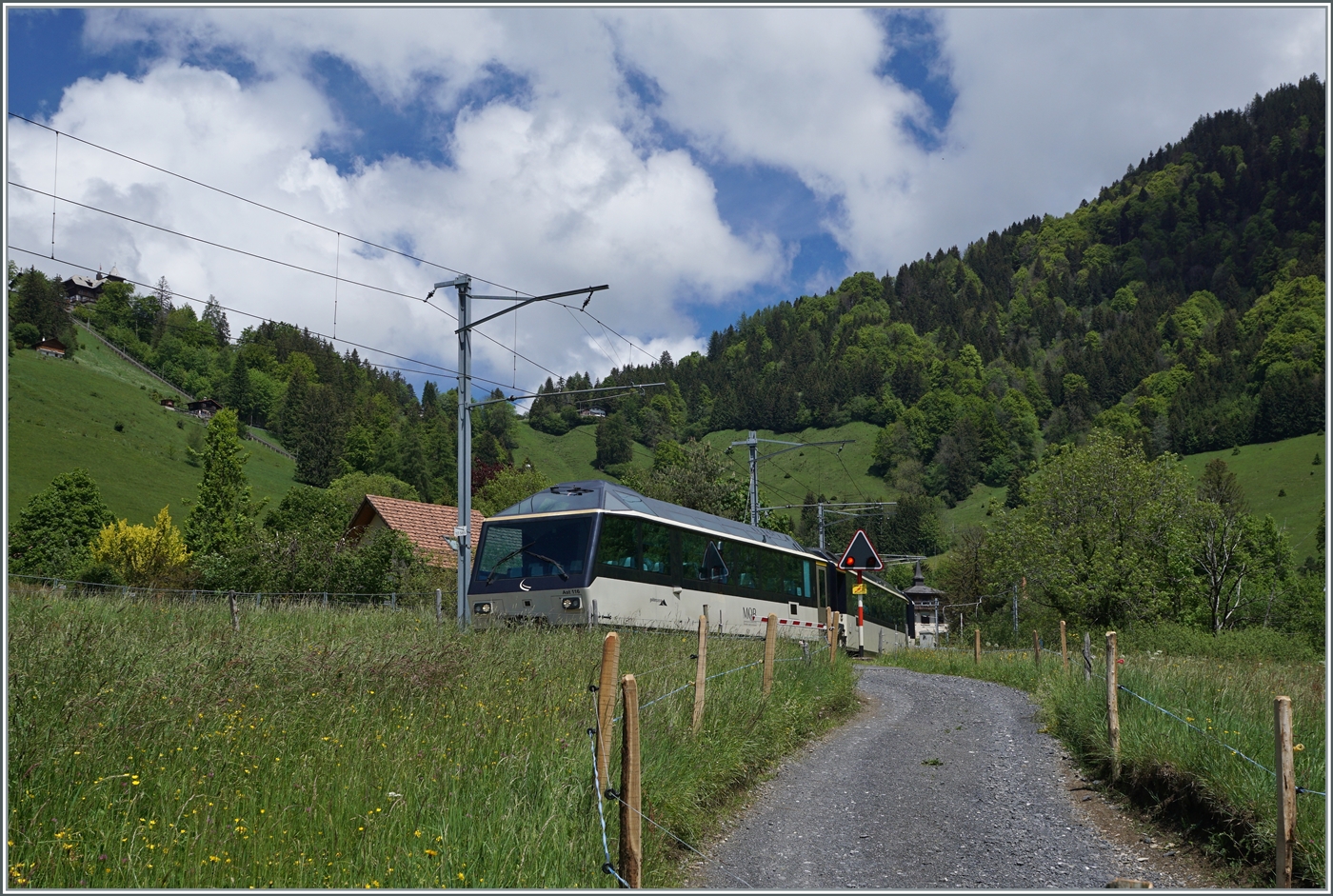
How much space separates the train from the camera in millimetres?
16594

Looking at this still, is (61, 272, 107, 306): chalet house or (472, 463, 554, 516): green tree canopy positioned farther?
(61, 272, 107, 306): chalet house

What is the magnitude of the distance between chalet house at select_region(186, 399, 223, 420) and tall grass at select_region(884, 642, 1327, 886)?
379 feet

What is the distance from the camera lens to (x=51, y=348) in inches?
4018

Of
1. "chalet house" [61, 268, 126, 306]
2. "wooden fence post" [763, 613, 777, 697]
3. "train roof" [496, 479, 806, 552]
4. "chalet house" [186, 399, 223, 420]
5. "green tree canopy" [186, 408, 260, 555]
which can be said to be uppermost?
"chalet house" [61, 268, 126, 306]

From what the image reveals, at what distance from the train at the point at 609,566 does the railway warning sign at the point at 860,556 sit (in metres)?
2.49

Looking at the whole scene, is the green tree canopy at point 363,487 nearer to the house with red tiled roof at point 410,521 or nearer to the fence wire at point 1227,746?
the house with red tiled roof at point 410,521

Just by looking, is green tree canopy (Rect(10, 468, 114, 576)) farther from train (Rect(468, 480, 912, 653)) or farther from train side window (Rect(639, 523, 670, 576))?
train side window (Rect(639, 523, 670, 576))

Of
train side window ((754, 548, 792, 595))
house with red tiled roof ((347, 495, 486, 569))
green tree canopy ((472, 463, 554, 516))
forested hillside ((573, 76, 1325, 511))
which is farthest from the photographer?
forested hillside ((573, 76, 1325, 511))

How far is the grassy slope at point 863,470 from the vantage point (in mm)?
95750

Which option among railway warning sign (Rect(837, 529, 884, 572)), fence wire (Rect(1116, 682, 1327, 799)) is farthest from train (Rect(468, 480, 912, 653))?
fence wire (Rect(1116, 682, 1327, 799))

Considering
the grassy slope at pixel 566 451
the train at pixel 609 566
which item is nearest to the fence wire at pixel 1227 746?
the train at pixel 609 566

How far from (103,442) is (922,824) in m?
89.9

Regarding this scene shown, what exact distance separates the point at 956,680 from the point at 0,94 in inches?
779

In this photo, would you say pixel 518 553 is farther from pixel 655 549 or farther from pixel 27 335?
pixel 27 335
